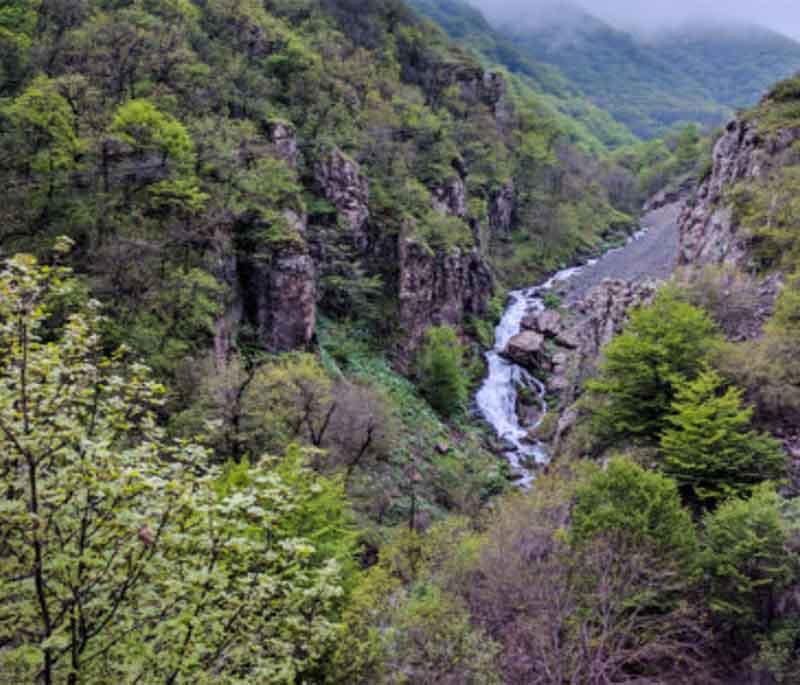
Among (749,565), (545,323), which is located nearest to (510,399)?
(545,323)

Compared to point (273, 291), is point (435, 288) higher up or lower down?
lower down

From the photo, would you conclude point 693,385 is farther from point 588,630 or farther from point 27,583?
point 27,583

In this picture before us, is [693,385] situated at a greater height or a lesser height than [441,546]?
greater

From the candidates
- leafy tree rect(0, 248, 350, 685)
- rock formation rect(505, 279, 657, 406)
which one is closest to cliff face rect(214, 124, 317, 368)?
rock formation rect(505, 279, 657, 406)

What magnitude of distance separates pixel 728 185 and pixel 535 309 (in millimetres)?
23026

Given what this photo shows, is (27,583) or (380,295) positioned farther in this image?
(380,295)

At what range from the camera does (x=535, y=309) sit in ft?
180

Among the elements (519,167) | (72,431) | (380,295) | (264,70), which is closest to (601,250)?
(519,167)

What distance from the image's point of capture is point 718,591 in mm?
12633

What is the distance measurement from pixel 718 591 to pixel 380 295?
32.6m

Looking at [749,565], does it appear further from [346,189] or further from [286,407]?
[346,189]

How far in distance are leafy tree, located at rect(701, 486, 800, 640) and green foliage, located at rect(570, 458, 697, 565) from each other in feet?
2.35

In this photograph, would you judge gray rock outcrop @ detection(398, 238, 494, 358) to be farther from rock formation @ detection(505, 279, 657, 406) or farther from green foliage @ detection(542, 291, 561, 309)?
green foliage @ detection(542, 291, 561, 309)

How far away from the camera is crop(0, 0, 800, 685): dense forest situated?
231 inches
